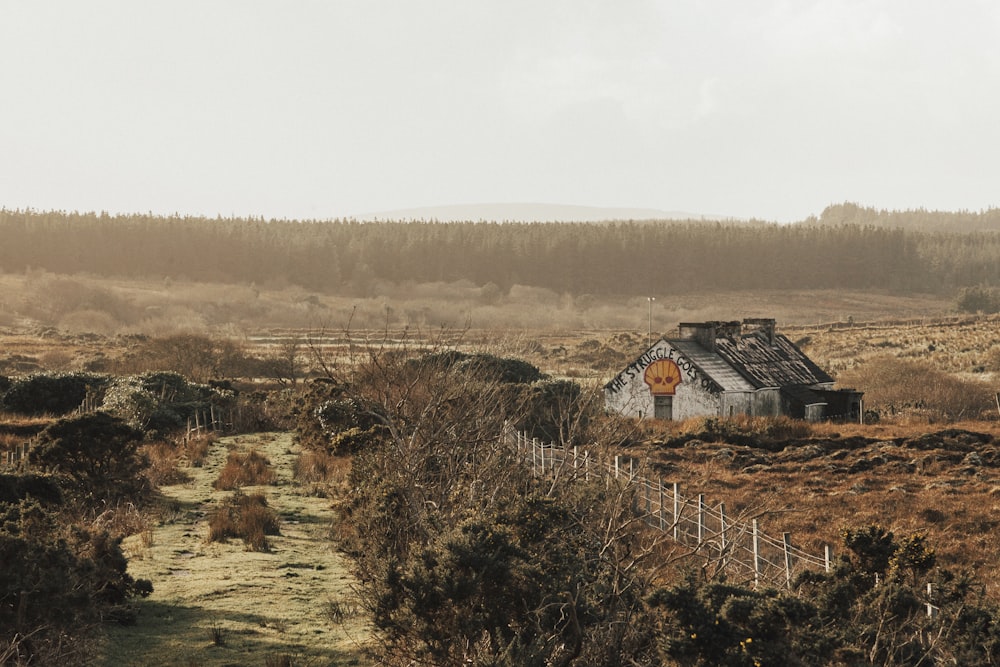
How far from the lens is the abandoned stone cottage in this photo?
1791 inches

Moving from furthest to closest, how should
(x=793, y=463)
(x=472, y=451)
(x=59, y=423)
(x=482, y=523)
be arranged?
(x=793, y=463), (x=59, y=423), (x=472, y=451), (x=482, y=523)

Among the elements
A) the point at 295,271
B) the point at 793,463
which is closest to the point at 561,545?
the point at 793,463

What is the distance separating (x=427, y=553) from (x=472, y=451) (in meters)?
7.22

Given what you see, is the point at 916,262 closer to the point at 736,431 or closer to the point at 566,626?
the point at 736,431

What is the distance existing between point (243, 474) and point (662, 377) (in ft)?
76.3

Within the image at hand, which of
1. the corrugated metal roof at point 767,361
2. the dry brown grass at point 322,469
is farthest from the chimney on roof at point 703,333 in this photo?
the dry brown grass at point 322,469

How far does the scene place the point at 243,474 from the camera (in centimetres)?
2844

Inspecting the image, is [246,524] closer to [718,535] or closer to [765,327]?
[718,535]

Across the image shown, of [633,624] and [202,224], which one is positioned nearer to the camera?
[633,624]

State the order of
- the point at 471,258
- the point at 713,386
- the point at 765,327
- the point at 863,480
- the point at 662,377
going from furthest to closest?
the point at 471,258 → the point at 765,327 → the point at 662,377 → the point at 713,386 → the point at 863,480

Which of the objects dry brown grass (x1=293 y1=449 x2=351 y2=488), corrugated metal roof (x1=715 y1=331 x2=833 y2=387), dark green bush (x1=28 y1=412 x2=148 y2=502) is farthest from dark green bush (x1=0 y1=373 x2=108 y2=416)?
corrugated metal roof (x1=715 y1=331 x2=833 y2=387)

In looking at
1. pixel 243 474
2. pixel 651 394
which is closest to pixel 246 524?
pixel 243 474

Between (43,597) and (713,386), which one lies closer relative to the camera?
(43,597)

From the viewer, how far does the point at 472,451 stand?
61.4 feet
